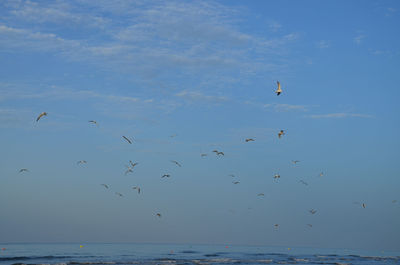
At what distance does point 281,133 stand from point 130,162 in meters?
17.9

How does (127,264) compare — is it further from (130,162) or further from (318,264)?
(318,264)

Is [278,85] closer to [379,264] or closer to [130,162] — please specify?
[130,162]

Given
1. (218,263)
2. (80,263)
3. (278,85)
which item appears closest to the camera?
(278,85)

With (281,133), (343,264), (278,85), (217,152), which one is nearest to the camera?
(278,85)

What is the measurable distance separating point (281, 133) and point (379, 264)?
57249 mm

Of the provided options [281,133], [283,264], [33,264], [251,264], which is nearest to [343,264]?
[283,264]

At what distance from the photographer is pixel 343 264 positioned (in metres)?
81.6

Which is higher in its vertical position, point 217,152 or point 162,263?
point 217,152

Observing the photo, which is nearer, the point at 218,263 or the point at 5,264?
the point at 5,264

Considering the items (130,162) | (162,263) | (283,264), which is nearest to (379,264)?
(283,264)

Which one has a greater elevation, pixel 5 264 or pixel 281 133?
pixel 281 133

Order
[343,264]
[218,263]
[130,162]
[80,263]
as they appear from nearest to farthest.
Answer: [130,162], [80,263], [218,263], [343,264]

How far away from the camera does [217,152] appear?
52844mm

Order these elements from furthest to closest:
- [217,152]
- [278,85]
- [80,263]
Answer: [80,263] < [217,152] < [278,85]
